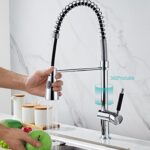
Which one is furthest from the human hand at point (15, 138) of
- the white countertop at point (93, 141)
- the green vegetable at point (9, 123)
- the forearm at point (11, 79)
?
the forearm at point (11, 79)

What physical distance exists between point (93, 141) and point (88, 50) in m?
0.47

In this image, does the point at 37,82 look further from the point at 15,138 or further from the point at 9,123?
the point at 15,138

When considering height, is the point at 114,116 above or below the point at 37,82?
below

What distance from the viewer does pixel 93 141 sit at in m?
1.26

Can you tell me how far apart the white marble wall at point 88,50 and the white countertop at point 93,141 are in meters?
0.12

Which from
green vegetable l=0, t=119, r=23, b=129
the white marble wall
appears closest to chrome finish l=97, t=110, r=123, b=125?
the white marble wall

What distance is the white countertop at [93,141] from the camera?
3.92 ft

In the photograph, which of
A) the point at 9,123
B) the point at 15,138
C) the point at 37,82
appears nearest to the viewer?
the point at 15,138

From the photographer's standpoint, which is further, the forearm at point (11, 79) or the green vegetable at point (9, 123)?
the forearm at point (11, 79)

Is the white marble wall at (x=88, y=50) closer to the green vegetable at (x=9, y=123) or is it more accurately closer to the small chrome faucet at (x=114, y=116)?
the small chrome faucet at (x=114, y=116)

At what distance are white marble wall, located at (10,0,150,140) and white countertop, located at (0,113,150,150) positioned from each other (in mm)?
117

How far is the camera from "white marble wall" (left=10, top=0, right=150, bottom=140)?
1.35 meters

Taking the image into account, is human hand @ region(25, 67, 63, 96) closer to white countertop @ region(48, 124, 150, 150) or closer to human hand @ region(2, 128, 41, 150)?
white countertop @ region(48, 124, 150, 150)

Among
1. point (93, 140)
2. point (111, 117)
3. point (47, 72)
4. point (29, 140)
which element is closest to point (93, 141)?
point (93, 140)
